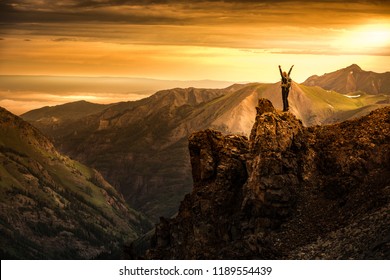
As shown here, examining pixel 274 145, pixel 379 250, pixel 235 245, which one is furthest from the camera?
pixel 274 145

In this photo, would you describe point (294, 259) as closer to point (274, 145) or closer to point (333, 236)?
point (333, 236)

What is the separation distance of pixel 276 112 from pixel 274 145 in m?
3.69

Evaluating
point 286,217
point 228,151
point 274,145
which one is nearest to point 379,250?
point 286,217

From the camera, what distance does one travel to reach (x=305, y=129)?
7188 centimetres

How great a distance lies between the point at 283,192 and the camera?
66.2 meters

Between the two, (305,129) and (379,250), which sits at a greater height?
(305,129)

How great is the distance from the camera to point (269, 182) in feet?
219

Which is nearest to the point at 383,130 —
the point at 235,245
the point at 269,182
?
the point at 269,182

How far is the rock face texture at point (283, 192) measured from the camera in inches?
2437

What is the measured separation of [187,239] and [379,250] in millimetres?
19941

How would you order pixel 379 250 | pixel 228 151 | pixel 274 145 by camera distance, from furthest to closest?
pixel 228 151 → pixel 274 145 → pixel 379 250

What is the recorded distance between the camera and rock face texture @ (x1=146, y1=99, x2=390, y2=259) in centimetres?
6191

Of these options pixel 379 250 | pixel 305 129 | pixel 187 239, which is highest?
pixel 305 129
